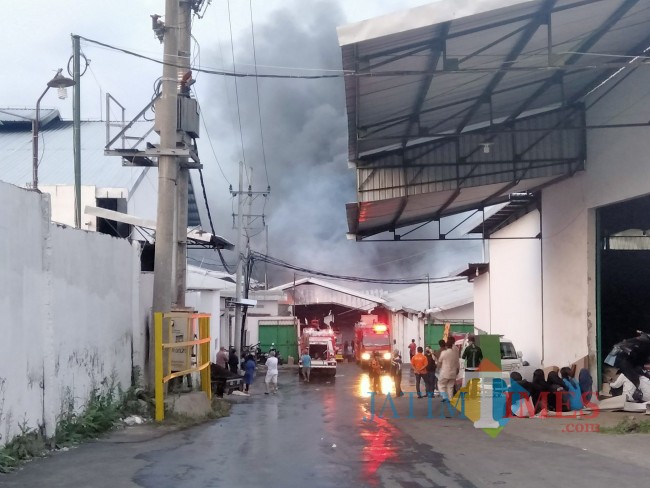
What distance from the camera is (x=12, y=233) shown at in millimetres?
10164

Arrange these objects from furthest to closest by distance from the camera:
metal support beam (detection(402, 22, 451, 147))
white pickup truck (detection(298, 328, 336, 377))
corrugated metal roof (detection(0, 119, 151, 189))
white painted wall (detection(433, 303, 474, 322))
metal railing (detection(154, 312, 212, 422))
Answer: white painted wall (detection(433, 303, 474, 322)) → white pickup truck (detection(298, 328, 336, 377)) → corrugated metal roof (detection(0, 119, 151, 189)) → metal railing (detection(154, 312, 212, 422)) → metal support beam (detection(402, 22, 451, 147))

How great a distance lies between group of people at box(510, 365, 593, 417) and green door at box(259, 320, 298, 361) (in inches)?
1268

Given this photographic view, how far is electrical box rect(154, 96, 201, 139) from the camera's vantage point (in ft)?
57.7

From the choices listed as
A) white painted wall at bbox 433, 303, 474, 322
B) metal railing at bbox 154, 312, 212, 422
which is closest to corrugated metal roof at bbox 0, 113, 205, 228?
metal railing at bbox 154, 312, 212, 422

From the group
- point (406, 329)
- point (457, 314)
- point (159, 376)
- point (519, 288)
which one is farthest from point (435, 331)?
point (159, 376)

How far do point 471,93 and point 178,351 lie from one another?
8.62 m

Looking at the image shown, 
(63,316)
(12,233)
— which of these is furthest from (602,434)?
(12,233)

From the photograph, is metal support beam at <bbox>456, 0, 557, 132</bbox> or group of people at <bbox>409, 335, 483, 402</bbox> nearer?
metal support beam at <bbox>456, 0, 557, 132</bbox>

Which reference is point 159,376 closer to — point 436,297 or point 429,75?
point 429,75

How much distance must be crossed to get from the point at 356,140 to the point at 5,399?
9.47 meters

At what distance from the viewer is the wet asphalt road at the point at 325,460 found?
9156 mm

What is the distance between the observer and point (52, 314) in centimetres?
1145

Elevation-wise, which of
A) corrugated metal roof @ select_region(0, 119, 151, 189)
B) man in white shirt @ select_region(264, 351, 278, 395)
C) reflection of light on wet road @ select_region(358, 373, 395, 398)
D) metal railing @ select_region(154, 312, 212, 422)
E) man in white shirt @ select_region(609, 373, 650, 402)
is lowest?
reflection of light on wet road @ select_region(358, 373, 395, 398)

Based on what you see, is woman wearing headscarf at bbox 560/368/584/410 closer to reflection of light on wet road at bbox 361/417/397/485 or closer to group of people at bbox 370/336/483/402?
group of people at bbox 370/336/483/402
